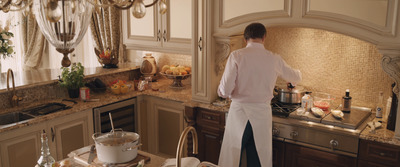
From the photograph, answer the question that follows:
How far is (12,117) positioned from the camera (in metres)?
3.07

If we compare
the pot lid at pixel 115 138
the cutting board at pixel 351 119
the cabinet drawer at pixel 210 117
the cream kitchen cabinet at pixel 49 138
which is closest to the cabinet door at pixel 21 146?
the cream kitchen cabinet at pixel 49 138

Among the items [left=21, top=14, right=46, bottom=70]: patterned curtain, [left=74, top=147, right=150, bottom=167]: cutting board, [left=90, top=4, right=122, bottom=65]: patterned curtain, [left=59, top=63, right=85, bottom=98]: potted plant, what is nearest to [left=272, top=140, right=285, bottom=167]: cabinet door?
[left=74, top=147, right=150, bottom=167]: cutting board

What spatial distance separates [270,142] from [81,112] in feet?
5.51

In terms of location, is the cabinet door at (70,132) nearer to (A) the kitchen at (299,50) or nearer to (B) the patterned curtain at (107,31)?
(A) the kitchen at (299,50)

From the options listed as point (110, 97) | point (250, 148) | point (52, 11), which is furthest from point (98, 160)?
point (110, 97)

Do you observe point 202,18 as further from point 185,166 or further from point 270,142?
point 185,166

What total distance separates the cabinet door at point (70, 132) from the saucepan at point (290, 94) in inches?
68.5

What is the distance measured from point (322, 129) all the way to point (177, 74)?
1688 mm

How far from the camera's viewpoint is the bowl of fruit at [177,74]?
151 inches

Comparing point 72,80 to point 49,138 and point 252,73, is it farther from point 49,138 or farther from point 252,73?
point 252,73

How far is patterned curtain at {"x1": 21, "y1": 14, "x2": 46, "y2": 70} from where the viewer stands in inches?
204

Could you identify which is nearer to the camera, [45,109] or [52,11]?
[52,11]

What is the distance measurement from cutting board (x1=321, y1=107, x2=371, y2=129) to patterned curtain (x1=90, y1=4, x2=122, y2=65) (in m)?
2.48

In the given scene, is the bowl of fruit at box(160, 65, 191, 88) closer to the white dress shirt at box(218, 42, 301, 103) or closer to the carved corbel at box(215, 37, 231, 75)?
the carved corbel at box(215, 37, 231, 75)
